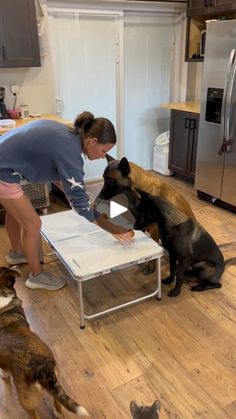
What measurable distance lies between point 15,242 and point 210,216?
1902 mm

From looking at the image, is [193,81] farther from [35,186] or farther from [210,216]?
[35,186]

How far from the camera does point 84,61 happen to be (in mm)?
4035

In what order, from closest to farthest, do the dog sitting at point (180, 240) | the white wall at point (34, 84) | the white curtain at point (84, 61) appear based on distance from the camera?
the dog sitting at point (180, 240)
the white wall at point (34, 84)
the white curtain at point (84, 61)

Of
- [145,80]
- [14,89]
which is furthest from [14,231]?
[145,80]

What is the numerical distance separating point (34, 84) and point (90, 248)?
2.35 m

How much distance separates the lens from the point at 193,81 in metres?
4.78

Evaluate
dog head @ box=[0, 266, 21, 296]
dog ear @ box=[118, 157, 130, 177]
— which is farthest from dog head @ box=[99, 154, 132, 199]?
dog head @ box=[0, 266, 21, 296]

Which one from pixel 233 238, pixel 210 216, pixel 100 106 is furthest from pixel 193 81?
pixel 233 238

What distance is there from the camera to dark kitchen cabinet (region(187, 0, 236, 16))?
3.50m

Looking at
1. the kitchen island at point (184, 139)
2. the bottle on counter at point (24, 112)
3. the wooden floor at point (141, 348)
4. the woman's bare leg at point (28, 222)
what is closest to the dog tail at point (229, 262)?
the wooden floor at point (141, 348)

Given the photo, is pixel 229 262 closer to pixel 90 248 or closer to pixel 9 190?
pixel 90 248
